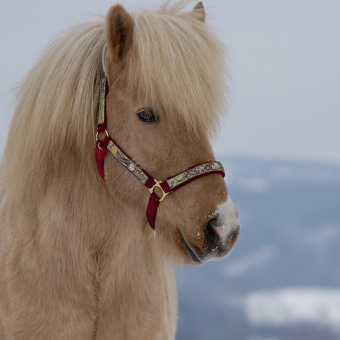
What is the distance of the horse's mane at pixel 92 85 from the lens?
2.87 meters

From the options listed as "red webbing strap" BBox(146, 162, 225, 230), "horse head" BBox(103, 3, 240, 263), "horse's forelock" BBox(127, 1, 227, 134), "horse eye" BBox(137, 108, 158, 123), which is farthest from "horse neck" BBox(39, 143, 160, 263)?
"horse's forelock" BBox(127, 1, 227, 134)

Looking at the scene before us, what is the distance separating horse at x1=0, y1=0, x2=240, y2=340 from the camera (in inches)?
112

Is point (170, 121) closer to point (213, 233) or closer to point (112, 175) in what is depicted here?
point (112, 175)

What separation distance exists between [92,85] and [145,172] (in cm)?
63

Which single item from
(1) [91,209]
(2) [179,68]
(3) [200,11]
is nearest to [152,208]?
(1) [91,209]

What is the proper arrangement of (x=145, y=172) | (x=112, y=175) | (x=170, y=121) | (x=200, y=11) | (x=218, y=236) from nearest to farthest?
(x=218, y=236)
(x=170, y=121)
(x=145, y=172)
(x=112, y=175)
(x=200, y=11)

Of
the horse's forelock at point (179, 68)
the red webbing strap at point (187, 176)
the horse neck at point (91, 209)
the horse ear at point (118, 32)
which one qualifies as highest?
the horse ear at point (118, 32)

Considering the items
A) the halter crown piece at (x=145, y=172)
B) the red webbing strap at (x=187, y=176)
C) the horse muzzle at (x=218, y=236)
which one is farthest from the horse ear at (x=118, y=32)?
the horse muzzle at (x=218, y=236)

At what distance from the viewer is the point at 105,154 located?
305 cm

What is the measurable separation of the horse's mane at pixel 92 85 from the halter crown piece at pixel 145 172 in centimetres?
8

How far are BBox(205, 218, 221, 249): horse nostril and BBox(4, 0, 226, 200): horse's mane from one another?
55cm

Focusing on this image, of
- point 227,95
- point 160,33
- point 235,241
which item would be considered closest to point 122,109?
point 160,33

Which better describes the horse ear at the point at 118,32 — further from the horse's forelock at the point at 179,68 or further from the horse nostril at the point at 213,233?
the horse nostril at the point at 213,233

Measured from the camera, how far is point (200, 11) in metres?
3.50
